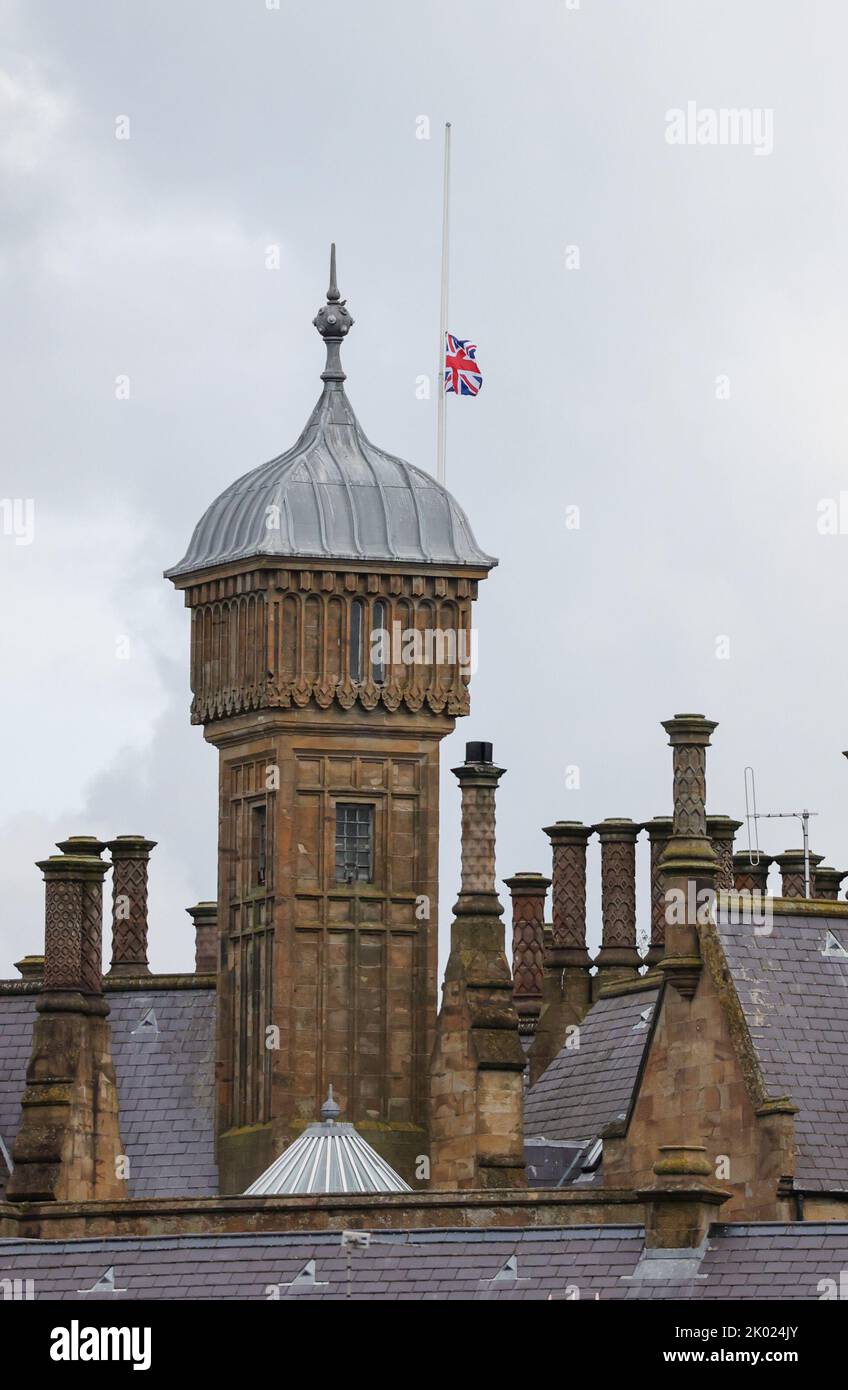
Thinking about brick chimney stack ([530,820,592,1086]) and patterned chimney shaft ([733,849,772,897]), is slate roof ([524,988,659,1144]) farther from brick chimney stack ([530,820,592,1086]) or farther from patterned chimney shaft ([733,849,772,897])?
patterned chimney shaft ([733,849,772,897])

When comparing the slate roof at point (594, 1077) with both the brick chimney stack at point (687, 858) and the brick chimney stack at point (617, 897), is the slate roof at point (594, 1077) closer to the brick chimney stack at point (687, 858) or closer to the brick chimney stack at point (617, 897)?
the brick chimney stack at point (617, 897)

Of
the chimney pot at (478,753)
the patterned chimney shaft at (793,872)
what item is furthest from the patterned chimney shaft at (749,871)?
the chimney pot at (478,753)

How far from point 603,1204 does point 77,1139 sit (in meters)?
12.3

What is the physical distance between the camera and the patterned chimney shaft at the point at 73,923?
8594 cm

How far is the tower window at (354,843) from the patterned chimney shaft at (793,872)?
40.1ft

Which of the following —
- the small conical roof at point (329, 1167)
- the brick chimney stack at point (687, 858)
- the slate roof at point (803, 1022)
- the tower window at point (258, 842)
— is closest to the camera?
the slate roof at point (803, 1022)

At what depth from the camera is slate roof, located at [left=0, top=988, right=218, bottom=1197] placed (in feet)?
294

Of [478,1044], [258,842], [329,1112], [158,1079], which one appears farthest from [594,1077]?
[158,1079]

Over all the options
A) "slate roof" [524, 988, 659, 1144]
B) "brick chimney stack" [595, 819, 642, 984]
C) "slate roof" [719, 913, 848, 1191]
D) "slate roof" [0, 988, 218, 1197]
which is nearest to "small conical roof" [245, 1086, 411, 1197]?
"slate roof" [524, 988, 659, 1144]

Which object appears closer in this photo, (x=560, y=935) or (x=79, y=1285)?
(x=79, y=1285)

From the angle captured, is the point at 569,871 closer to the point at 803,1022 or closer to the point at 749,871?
the point at 749,871
